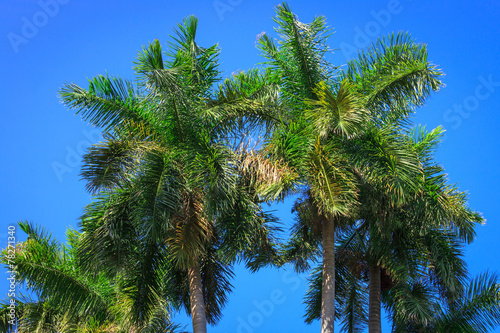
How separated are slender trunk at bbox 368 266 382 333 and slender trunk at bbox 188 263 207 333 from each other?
490 centimetres

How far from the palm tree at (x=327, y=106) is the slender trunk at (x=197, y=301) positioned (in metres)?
2.84

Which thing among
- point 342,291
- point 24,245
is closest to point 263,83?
point 342,291

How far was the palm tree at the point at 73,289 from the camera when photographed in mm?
15781

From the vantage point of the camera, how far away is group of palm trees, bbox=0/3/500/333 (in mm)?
14133

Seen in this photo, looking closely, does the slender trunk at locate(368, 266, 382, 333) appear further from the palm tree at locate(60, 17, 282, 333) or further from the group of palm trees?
the palm tree at locate(60, 17, 282, 333)

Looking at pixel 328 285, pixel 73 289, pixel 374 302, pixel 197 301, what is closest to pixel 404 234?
pixel 374 302

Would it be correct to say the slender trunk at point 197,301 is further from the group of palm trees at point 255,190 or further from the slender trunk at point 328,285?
the slender trunk at point 328,285

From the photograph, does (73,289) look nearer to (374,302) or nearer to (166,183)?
(166,183)

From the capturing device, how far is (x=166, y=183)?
46.5 ft

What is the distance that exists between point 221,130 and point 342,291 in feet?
19.8

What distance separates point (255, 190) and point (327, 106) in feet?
8.40

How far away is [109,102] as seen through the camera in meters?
15.8

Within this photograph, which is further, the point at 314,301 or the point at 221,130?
the point at 314,301

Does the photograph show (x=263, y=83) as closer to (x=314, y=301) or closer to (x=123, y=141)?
(x=123, y=141)
